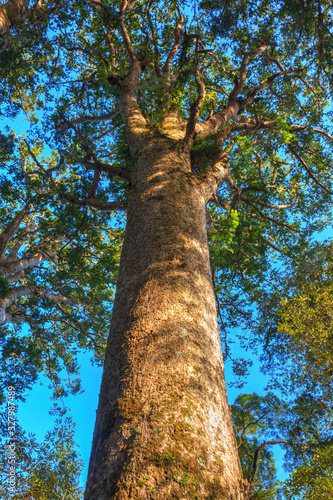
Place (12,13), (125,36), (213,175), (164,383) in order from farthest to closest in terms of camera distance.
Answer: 1. (125,36)
2. (12,13)
3. (213,175)
4. (164,383)

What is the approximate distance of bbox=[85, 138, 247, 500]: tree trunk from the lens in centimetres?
124

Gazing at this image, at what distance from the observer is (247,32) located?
7074 mm

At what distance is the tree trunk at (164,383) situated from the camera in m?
1.24

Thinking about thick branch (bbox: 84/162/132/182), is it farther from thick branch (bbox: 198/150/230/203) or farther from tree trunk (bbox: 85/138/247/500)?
tree trunk (bbox: 85/138/247/500)

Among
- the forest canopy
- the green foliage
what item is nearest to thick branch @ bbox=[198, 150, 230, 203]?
the forest canopy

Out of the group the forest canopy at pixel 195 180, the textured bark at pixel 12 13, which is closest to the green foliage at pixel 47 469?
the forest canopy at pixel 195 180

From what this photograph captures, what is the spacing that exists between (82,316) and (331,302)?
930 cm

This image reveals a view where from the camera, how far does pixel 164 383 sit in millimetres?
1534

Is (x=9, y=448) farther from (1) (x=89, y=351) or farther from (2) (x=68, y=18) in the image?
(2) (x=68, y=18)

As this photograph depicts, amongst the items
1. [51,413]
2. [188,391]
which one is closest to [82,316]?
[51,413]

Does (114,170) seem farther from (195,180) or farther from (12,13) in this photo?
(12,13)

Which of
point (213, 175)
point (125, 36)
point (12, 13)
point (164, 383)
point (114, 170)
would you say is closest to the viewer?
point (164, 383)

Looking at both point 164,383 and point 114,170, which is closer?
point 164,383

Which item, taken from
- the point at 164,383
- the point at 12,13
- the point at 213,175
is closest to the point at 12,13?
the point at 12,13
